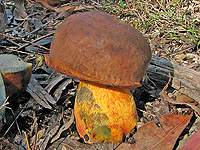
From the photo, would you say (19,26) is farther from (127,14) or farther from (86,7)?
(127,14)

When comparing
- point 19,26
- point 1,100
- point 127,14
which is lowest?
point 1,100

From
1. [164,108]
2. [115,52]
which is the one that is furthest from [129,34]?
[164,108]

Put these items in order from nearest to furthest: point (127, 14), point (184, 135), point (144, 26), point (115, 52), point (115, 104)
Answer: point (115, 52)
point (115, 104)
point (184, 135)
point (144, 26)
point (127, 14)

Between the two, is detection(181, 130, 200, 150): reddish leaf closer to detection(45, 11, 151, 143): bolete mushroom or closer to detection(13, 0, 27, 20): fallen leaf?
detection(45, 11, 151, 143): bolete mushroom

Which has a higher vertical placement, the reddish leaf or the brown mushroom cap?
the brown mushroom cap

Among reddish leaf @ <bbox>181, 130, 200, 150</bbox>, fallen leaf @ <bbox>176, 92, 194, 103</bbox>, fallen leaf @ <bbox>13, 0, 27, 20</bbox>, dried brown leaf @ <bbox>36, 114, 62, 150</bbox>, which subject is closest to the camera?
reddish leaf @ <bbox>181, 130, 200, 150</bbox>

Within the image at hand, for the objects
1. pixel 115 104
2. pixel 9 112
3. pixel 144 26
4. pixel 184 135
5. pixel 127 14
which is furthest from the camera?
pixel 127 14

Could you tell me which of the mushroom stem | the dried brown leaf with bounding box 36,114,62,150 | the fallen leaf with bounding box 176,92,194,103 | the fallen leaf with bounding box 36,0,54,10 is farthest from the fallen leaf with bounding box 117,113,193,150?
the fallen leaf with bounding box 36,0,54,10

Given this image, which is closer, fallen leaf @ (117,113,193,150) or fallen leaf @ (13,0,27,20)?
fallen leaf @ (117,113,193,150)

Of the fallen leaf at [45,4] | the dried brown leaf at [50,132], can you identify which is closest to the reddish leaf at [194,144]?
the dried brown leaf at [50,132]
